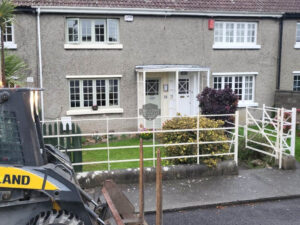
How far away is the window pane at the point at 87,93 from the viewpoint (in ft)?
47.7

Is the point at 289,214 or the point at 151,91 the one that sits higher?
the point at 151,91

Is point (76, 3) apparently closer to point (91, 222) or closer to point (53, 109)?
point (53, 109)

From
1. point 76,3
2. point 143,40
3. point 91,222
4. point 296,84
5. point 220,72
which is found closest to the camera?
point 91,222

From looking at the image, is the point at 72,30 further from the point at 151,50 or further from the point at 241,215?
the point at 241,215

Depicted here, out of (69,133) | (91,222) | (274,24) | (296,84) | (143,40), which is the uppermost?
(274,24)

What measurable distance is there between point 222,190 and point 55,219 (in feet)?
15.2

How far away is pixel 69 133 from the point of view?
816cm

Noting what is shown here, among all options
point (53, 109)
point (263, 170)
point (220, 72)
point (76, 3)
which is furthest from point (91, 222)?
point (220, 72)

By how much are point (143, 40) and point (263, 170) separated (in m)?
8.43

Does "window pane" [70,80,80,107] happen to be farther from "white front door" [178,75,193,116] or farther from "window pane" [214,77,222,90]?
"window pane" [214,77,222,90]

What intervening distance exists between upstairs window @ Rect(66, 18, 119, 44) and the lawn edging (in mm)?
8240

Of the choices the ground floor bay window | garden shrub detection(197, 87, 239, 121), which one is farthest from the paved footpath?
the ground floor bay window

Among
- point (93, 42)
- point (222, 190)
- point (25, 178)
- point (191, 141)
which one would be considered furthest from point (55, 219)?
point (93, 42)

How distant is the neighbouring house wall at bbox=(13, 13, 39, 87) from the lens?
44.3ft
